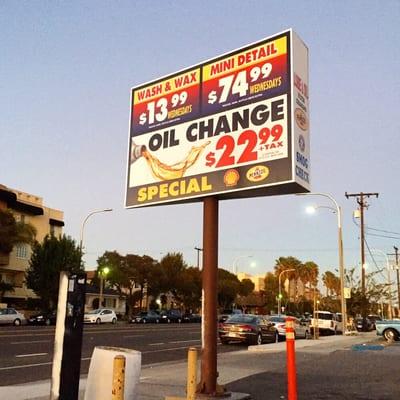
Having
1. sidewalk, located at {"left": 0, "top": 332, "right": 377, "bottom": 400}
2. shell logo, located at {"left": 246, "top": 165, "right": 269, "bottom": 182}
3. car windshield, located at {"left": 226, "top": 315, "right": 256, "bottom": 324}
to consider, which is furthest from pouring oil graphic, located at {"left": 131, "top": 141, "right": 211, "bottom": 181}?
car windshield, located at {"left": 226, "top": 315, "right": 256, "bottom": 324}

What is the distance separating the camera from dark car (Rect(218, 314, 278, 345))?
2534 centimetres

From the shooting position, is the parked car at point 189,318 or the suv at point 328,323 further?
the parked car at point 189,318

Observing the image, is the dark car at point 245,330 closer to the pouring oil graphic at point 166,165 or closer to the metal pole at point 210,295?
the pouring oil graphic at point 166,165

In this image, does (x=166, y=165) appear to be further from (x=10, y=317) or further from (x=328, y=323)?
(x=10, y=317)

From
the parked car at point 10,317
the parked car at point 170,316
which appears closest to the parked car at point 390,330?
the parked car at point 10,317

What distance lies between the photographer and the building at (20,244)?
5625cm

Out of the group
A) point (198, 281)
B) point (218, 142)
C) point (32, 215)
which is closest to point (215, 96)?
point (218, 142)

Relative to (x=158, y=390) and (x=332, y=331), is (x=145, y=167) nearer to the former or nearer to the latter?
(x=158, y=390)

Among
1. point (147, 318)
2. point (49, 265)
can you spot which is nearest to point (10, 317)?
point (49, 265)

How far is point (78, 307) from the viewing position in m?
6.82

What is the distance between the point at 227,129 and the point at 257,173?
3.59 ft

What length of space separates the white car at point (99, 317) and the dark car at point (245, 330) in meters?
24.9

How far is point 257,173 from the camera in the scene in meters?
9.35

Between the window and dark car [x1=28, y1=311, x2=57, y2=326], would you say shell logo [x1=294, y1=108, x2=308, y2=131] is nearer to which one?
dark car [x1=28, y1=311, x2=57, y2=326]
